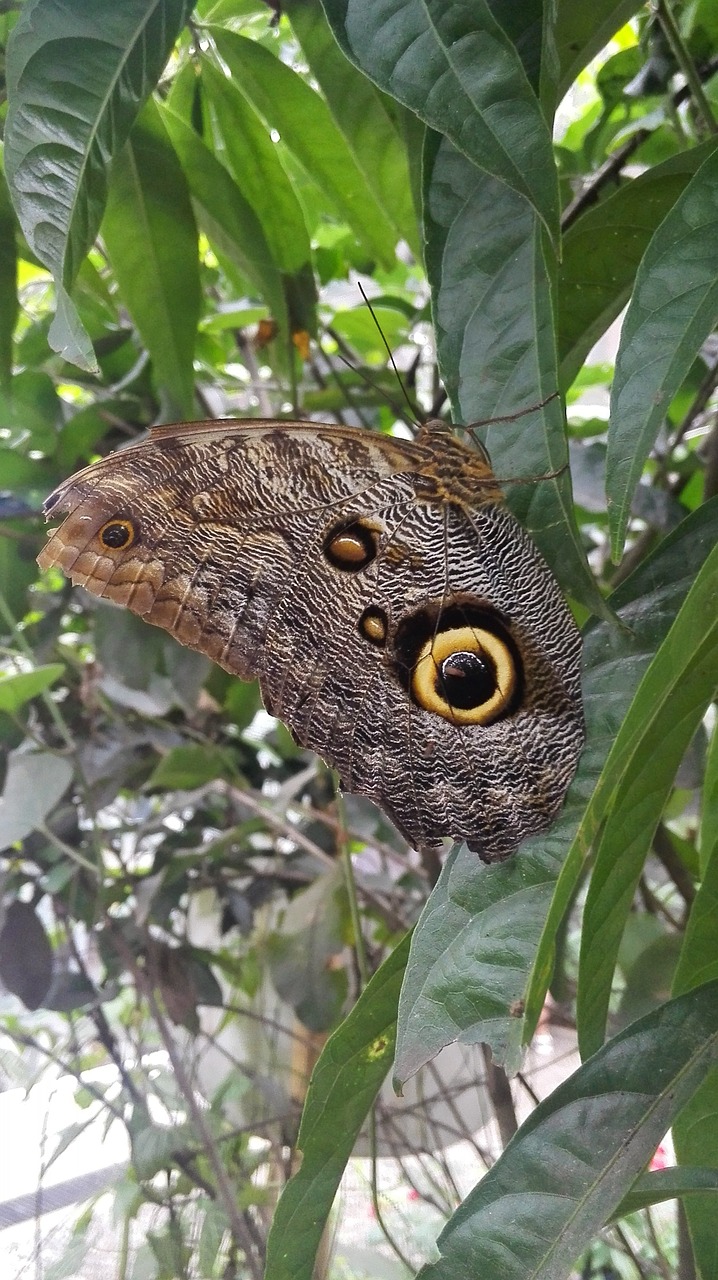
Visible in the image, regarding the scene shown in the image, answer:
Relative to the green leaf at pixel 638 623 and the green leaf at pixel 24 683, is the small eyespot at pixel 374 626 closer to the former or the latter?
the green leaf at pixel 638 623

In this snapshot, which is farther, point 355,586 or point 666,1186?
point 355,586

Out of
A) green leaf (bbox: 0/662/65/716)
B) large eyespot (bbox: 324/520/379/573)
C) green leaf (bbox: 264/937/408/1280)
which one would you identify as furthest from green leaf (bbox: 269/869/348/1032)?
large eyespot (bbox: 324/520/379/573)

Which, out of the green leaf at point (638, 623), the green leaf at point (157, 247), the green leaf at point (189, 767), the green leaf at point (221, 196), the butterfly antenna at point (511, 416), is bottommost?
the green leaf at point (638, 623)

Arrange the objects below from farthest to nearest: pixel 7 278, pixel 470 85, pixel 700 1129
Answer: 1. pixel 7 278
2. pixel 700 1129
3. pixel 470 85

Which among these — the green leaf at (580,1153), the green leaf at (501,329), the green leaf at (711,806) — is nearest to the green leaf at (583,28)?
the green leaf at (501,329)

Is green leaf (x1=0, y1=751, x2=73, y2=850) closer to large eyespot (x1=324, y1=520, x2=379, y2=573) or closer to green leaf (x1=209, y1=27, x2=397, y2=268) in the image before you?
large eyespot (x1=324, y1=520, x2=379, y2=573)

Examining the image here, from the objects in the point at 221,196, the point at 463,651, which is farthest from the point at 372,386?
the point at 463,651

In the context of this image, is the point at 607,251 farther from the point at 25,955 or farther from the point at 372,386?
the point at 25,955
